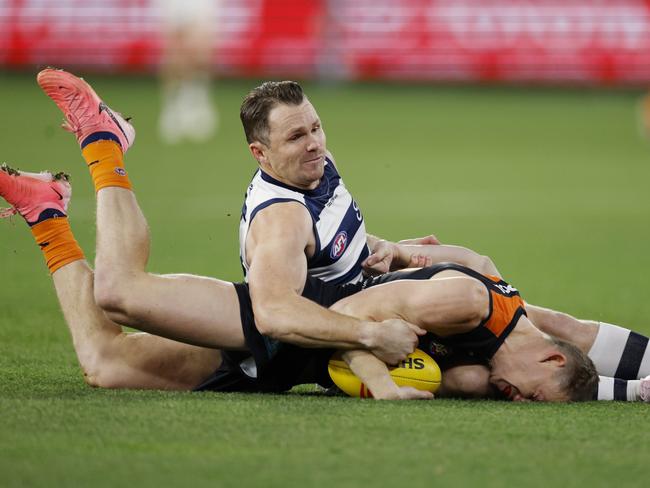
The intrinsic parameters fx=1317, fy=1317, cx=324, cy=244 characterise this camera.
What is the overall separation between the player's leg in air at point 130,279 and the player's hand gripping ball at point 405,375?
46cm

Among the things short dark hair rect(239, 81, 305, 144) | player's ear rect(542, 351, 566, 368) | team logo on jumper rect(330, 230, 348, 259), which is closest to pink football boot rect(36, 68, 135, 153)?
short dark hair rect(239, 81, 305, 144)

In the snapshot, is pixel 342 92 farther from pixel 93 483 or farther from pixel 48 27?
pixel 93 483

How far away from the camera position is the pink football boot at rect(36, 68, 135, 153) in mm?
6781

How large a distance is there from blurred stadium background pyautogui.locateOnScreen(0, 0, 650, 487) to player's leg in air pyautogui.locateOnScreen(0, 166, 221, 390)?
7.4 inches

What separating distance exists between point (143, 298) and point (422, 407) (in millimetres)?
1373

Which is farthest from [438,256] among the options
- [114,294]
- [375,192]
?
[375,192]

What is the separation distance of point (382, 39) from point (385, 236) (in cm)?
1724

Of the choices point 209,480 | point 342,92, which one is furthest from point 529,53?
point 209,480

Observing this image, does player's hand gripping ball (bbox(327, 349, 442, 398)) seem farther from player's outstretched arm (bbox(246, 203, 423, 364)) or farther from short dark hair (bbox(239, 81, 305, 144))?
short dark hair (bbox(239, 81, 305, 144))

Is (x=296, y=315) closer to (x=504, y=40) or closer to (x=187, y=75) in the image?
(x=187, y=75)

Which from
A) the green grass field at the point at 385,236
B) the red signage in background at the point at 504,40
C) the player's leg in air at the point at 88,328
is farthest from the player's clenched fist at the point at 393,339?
the red signage in background at the point at 504,40

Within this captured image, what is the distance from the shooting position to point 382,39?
28969mm

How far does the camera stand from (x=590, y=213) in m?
15.0

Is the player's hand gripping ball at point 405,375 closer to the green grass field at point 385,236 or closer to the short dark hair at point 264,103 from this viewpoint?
the green grass field at point 385,236
